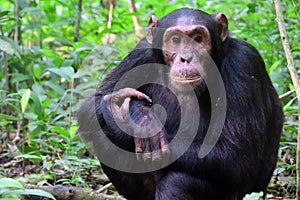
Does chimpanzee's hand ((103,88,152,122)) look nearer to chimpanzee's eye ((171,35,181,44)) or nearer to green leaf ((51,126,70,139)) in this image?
chimpanzee's eye ((171,35,181,44))

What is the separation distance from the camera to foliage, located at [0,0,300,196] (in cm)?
639

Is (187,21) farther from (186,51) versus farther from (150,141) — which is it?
(150,141)

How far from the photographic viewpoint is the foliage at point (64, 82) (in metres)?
6.39

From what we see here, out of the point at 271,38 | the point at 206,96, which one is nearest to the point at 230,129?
the point at 206,96

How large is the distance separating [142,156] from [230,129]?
2.68ft

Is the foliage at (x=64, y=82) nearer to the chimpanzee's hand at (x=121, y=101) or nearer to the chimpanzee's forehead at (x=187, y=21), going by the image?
the chimpanzee's hand at (x=121, y=101)

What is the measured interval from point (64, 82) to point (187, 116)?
4.16m

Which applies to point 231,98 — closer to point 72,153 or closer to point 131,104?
point 131,104

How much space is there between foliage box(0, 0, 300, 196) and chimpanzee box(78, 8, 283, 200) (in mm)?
751

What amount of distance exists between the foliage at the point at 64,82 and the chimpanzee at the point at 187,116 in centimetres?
75

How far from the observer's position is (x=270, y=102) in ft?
17.6

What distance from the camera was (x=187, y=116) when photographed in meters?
5.24

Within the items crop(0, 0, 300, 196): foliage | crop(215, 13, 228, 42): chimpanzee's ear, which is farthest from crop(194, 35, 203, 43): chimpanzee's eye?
crop(0, 0, 300, 196): foliage

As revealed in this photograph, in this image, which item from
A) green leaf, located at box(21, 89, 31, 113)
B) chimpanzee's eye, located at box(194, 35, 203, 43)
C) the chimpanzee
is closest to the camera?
the chimpanzee
